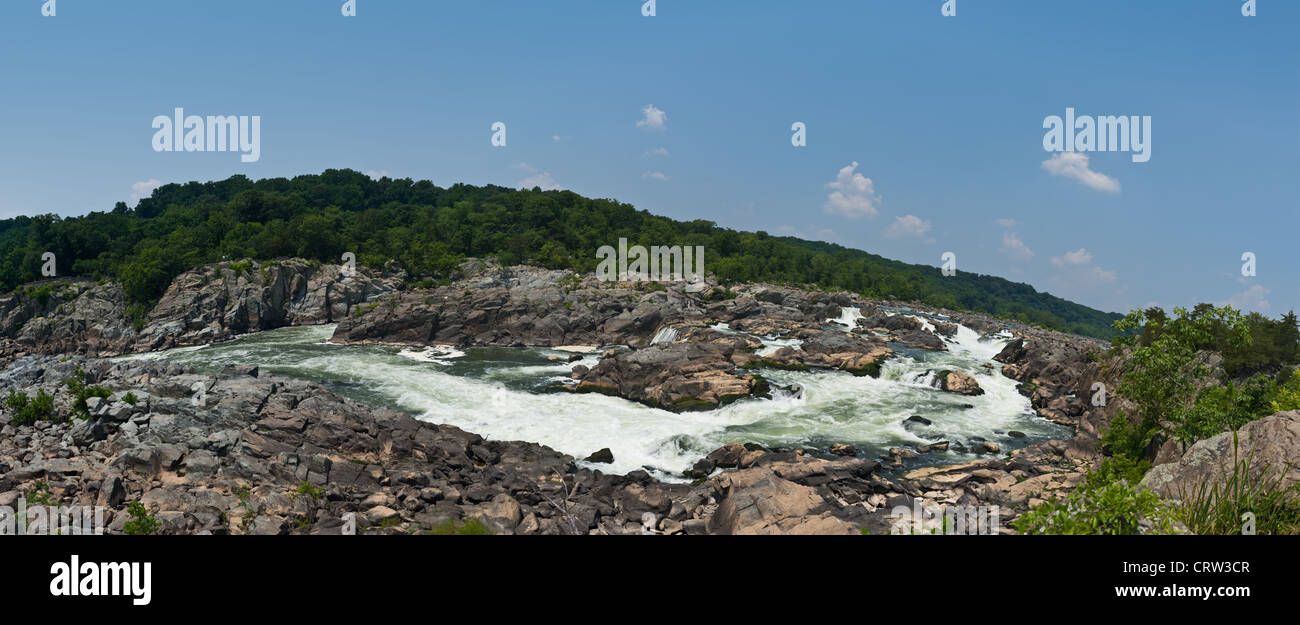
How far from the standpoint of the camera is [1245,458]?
11.4m

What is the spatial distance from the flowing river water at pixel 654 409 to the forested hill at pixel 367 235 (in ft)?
103

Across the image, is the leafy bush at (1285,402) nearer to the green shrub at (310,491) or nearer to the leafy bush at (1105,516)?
the leafy bush at (1105,516)

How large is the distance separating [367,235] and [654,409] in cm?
6949

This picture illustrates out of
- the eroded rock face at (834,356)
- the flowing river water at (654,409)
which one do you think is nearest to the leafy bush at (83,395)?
the flowing river water at (654,409)

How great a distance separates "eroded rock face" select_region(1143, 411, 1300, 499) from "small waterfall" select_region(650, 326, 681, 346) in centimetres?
3629

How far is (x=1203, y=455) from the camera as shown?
11539 mm

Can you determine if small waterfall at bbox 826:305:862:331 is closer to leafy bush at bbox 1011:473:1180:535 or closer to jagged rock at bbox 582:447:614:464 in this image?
jagged rock at bbox 582:447:614:464

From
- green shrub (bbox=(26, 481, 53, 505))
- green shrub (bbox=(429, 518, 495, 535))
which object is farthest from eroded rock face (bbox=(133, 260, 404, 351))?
green shrub (bbox=(429, 518, 495, 535))

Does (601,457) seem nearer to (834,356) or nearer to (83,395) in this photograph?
(83,395)

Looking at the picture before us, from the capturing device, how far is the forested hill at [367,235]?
68000mm

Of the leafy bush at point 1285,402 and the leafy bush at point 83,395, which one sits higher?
the leafy bush at point 1285,402

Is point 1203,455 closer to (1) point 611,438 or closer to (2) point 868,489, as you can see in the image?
(2) point 868,489
